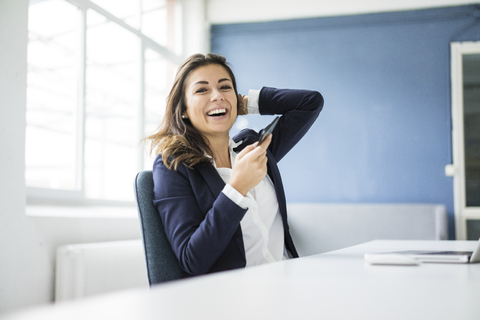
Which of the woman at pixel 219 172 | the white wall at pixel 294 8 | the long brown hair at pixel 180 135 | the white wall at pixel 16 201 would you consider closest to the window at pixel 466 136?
the white wall at pixel 294 8

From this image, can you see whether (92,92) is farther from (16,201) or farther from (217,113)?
(217,113)

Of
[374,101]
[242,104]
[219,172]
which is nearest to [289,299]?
[219,172]

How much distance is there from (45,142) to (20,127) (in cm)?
47

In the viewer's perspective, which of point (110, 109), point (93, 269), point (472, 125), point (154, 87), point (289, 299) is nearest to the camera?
point (289, 299)

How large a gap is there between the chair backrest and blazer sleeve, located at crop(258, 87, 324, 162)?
70cm

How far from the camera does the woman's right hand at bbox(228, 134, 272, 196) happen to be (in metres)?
1.15

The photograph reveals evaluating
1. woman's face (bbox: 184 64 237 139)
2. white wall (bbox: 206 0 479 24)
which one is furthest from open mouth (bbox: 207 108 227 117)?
white wall (bbox: 206 0 479 24)

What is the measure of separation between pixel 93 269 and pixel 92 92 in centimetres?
124

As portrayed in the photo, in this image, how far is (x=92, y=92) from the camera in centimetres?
294

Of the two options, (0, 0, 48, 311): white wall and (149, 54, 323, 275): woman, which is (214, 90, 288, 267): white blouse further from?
(0, 0, 48, 311): white wall

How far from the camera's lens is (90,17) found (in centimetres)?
295

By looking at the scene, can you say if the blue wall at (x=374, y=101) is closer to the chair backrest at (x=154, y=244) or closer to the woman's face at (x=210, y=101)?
the woman's face at (x=210, y=101)

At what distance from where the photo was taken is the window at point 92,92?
2.47 metres

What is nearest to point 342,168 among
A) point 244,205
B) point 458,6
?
point 458,6
